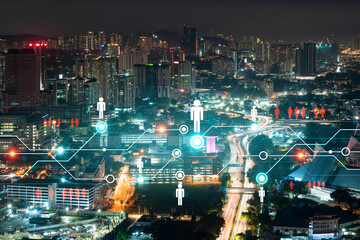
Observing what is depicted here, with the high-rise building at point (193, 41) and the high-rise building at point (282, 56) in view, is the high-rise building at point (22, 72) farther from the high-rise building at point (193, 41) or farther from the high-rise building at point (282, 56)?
the high-rise building at point (282, 56)

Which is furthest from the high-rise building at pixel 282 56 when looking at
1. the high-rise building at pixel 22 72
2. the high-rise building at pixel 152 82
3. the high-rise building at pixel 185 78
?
the high-rise building at pixel 22 72

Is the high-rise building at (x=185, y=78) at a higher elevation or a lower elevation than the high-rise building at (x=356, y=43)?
lower

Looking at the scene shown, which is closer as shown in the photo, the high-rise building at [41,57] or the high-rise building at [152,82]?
the high-rise building at [41,57]

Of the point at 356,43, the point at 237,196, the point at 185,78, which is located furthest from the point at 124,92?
the point at 356,43

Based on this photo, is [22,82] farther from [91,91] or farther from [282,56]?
[282,56]

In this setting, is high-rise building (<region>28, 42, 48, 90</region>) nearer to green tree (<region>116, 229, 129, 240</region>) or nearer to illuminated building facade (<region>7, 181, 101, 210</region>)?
illuminated building facade (<region>7, 181, 101, 210</region>)

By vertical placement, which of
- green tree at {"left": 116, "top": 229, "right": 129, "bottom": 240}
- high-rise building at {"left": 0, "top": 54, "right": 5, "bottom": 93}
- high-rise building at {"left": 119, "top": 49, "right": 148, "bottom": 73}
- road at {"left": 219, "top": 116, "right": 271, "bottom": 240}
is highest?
high-rise building at {"left": 119, "top": 49, "right": 148, "bottom": 73}

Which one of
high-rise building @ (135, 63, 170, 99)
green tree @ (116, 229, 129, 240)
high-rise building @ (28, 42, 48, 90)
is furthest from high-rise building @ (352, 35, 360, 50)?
green tree @ (116, 229, 129, 240)
